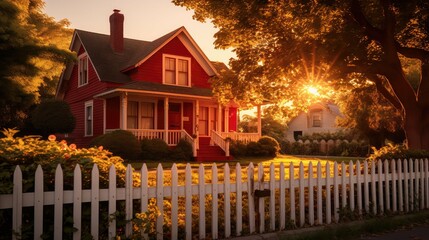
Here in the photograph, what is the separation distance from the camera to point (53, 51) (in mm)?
19141

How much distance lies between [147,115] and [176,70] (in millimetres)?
3564

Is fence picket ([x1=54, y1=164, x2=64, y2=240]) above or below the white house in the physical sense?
below

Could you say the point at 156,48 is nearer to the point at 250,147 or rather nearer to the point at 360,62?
the point at 250,147

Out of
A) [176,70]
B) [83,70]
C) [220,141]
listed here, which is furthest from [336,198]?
[83,70]

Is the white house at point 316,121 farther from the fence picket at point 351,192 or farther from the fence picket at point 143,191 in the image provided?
the fence picket at point 143,191

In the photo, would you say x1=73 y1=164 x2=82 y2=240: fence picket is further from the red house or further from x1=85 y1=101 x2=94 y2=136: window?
x1=85 y1=101 x2=94 y2=136: window

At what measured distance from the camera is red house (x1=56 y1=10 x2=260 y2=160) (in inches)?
999

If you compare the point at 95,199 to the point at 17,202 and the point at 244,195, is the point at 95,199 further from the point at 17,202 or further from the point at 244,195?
the point at 244,195

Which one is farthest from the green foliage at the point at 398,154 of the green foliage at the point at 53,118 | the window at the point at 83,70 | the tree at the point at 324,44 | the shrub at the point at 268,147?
the window at the point at 83,70

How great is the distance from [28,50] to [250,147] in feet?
Result: 47.6

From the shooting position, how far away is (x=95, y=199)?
5.09 m

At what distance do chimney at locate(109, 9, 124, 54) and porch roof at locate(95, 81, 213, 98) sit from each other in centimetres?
518

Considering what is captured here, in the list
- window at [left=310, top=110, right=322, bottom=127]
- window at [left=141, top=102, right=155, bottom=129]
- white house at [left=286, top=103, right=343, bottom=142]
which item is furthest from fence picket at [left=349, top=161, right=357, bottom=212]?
window at [left=310, top=110, right=322, bottom=127]

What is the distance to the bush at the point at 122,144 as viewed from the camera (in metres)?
21.0
